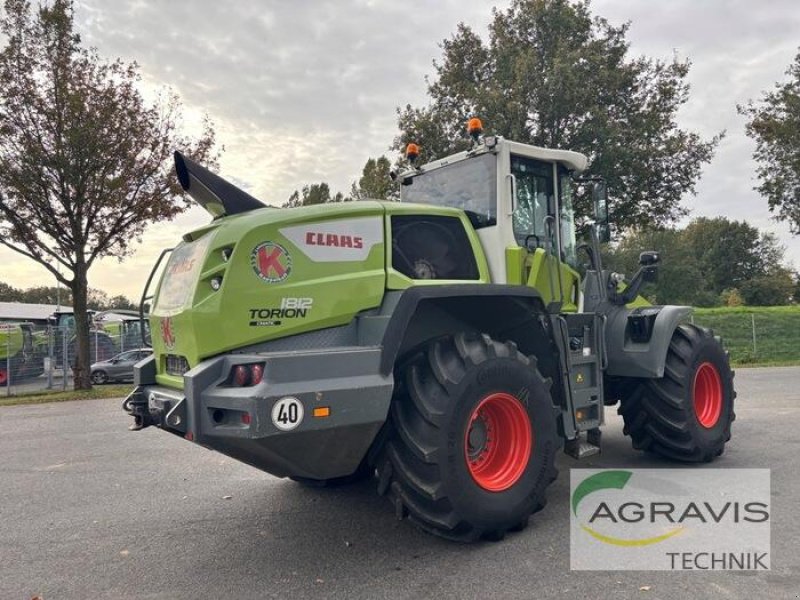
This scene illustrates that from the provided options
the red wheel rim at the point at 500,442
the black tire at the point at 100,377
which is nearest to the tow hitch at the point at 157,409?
the red wheel rim at the point at 500,442

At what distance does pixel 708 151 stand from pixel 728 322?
889cm

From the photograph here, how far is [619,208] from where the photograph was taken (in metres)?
16.8

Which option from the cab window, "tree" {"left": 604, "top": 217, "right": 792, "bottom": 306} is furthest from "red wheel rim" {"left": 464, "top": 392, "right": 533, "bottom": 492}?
"tree" {"left": 604, "top": 217, "right": 792, "bottom": 306}

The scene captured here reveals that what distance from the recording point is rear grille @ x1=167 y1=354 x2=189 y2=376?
3.82 metres

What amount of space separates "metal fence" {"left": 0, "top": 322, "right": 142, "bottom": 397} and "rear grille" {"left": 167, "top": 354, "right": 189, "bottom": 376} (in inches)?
553

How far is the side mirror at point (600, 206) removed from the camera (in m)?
5.15

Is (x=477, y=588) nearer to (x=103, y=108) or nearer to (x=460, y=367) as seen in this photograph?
(x=460, y=367)

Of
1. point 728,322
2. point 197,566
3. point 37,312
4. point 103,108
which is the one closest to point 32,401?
point 103,108

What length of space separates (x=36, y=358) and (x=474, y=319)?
54.0 ft

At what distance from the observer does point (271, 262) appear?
11.6 feet

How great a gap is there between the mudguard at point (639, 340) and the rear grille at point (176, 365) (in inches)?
142

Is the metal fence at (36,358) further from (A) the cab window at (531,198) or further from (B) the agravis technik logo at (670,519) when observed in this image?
(B) the agravis technik logo at (670,519)

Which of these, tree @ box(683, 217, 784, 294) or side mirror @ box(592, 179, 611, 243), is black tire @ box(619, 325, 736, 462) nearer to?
side mirror @ box(592, 179, 611, 243)

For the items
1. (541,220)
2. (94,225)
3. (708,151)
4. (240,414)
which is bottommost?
(240,414)
